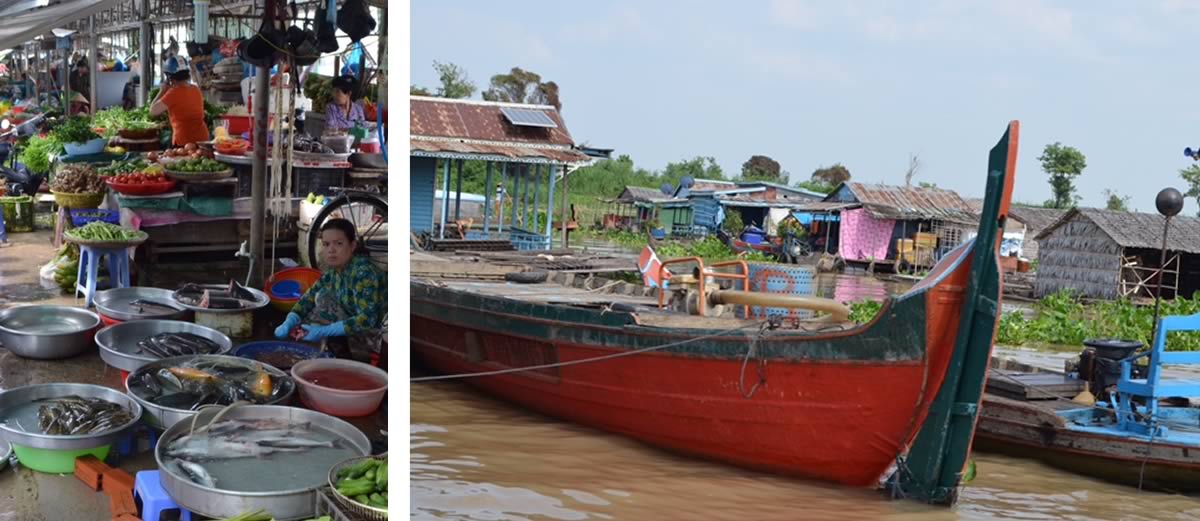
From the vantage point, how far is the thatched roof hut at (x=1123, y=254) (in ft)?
59.2

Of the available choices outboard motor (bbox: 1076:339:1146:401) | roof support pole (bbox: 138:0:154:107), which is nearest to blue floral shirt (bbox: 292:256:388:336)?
roof support pole (bbox: 138:0:154:107)

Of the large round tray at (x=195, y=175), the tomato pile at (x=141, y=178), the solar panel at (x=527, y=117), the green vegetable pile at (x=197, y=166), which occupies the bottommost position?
the tomato pile at (x=141, y=178)

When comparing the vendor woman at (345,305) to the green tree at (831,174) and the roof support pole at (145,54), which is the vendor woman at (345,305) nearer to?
the roof support pole at (145,54)

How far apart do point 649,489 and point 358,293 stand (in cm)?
299

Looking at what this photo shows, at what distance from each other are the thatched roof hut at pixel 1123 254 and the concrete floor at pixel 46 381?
17258 mm

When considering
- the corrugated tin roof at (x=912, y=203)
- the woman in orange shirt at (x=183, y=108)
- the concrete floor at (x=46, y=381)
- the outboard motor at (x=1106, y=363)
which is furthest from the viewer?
the corrugated tin roof at (x=912, y=203)

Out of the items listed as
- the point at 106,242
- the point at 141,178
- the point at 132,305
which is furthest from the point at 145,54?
the point at 132,305

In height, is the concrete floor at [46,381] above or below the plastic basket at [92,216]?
below

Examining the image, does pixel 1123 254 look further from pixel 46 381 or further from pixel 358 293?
pixel 46 381

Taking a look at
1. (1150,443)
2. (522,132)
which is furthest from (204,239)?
(522,132)

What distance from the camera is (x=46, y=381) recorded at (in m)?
4.16

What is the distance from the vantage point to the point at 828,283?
2178cm

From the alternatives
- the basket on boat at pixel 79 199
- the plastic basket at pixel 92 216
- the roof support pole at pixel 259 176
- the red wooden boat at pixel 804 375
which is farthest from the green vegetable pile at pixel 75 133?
the red wooden boat at pixel 804 375

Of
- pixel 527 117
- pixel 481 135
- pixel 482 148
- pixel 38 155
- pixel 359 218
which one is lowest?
pixel 359 218
